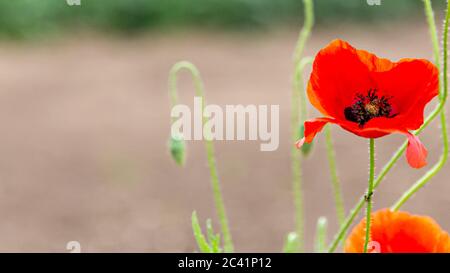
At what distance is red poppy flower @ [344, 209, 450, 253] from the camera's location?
58cm

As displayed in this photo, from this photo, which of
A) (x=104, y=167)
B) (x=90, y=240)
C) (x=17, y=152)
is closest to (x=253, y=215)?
(x=90, y=240)

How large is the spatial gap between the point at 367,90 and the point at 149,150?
2477 mm

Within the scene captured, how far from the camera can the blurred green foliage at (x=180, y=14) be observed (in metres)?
4.41

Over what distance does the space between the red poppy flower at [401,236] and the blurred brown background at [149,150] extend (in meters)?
1.39

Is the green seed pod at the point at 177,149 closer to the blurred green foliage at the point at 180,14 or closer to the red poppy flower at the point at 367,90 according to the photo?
the red poppy flower at the point at 367,90

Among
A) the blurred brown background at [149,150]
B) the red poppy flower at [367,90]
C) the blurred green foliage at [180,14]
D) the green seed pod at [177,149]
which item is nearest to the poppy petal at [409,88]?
the red poppy flower at [367,90]

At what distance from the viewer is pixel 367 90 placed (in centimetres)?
55

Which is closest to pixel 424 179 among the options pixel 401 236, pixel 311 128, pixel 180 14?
pixel 401 236

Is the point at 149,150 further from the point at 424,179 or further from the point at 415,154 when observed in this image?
the point at 415,154

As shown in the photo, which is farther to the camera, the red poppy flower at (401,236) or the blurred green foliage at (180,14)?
the blurred green foliage at (180,14)

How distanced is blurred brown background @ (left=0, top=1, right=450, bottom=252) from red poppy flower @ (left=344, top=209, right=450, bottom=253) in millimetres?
1389

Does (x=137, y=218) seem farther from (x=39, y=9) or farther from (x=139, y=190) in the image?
(x=39, y=9)

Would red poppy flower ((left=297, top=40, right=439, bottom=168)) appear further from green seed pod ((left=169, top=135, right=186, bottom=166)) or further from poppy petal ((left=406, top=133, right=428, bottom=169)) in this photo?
green seed pod ((left=169, top=135, right=186, bottom=166))
